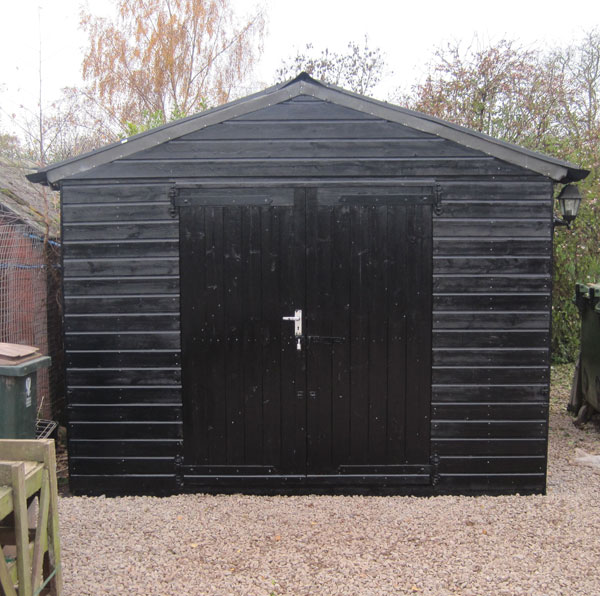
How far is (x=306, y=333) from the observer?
15.4ft

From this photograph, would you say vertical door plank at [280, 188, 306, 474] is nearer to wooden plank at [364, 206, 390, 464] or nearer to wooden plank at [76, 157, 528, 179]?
wooden plank at [76, 157, 528, 179]

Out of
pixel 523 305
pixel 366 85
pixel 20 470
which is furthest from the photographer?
pixel 366 85

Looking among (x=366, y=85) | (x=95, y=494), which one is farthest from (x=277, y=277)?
(x=366, y=85)

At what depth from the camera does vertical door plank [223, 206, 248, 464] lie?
15.3ft

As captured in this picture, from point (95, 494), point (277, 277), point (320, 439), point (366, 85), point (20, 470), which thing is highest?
point (366, 85)

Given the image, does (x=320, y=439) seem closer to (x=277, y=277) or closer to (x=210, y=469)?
(x=210, y=469)

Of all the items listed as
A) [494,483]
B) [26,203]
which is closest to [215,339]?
[494,483]

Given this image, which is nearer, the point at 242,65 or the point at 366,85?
the point at 366,85

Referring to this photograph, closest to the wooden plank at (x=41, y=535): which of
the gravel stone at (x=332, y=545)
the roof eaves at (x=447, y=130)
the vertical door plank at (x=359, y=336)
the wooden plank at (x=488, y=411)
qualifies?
the gravel stone at (x=332, y=545)

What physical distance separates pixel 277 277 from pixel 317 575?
2.16 metres

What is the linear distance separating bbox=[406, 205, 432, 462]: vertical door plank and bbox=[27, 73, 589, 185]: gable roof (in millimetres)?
623

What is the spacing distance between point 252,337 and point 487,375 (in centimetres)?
187

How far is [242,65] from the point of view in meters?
16.2

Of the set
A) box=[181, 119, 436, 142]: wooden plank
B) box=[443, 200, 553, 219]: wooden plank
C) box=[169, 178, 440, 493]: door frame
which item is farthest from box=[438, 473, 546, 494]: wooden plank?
box=[181, 119, 436, 142]: wooden plank
